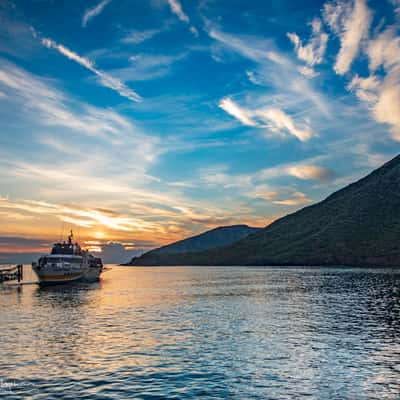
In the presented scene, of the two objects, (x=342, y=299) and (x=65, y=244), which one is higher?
(x=65, y=244)

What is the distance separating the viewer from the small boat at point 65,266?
107m

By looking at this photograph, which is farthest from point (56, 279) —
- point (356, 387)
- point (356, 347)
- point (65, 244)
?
point (356, 387)

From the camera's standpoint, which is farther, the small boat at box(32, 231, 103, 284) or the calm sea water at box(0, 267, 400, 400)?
the small boat at box(32, 231, 103, 284)

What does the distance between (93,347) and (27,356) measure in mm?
5183

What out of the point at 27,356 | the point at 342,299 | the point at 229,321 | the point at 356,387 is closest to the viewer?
the point at 356,387

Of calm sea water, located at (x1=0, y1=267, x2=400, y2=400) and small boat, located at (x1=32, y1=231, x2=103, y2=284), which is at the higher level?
small boat, located at (x1=32, y1=231, x2=103, y2=284)

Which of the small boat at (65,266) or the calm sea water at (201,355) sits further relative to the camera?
the small boat at (65,266)

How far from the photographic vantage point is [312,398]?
853 inches

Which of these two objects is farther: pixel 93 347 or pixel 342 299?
pixel 342 299

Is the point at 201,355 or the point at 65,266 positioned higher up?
the point at 65,266

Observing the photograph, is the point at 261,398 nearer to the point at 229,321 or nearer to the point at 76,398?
the point at 76,398

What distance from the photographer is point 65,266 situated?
112562 mm

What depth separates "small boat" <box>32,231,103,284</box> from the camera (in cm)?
10725

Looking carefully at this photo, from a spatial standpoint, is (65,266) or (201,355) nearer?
(201,355)
